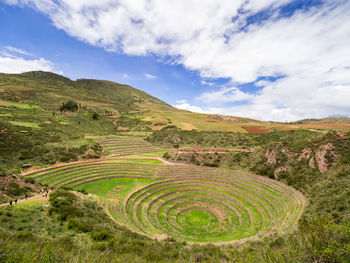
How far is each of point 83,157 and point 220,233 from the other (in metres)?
28.4

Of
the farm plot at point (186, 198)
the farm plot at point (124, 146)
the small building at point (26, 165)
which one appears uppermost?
the farm plot at point (124, 146)

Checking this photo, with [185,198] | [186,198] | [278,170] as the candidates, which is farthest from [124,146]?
[278,170]

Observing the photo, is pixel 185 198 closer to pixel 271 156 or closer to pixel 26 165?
pixel 271 156

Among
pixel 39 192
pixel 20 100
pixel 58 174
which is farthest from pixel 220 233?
pixel 20 100

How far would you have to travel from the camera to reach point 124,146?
137 ft

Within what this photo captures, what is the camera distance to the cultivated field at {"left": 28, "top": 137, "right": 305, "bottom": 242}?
1638 cm

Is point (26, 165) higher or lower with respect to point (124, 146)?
lower

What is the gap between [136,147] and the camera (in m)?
42.5

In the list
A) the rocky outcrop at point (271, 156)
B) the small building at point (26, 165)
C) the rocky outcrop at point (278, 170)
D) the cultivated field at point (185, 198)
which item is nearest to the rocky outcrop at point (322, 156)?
the rocky outcrop at point (278, 170)

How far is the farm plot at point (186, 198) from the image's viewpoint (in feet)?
53.7

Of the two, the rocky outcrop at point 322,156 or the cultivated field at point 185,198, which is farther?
the rocky outcrop at point 322,156

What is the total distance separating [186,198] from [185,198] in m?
0.16

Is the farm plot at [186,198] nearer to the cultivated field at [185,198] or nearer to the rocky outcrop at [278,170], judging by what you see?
the cultivated field at [185,198]

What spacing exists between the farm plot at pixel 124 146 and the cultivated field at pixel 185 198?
27.1ft
